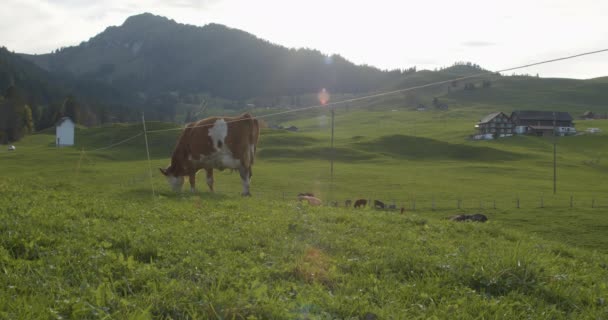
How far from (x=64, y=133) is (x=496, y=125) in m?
99.8

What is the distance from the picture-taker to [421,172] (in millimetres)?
72375

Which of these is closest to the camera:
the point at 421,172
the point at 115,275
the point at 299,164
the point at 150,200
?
the point at 115,275

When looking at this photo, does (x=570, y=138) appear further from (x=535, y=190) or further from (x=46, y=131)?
(x=46, y=131)

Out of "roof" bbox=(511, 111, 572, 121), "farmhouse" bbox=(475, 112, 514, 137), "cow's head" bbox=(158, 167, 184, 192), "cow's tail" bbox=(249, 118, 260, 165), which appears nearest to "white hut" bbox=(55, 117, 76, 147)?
"cow's head" bbox=(158, 167, 184, 192)

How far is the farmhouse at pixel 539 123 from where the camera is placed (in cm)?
12427

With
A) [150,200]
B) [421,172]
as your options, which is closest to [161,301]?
[150,200]

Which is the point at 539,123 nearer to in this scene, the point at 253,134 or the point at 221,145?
the point at 253,134

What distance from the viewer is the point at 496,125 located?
124 m

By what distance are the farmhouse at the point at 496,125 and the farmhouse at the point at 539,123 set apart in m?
1.92

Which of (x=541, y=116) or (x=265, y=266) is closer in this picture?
(x=265, y=266)

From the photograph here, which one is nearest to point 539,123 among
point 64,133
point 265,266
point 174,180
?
point 64,133

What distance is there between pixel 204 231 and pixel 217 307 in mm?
4033

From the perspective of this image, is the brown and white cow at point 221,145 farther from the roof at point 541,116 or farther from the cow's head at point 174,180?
the roof at point 541,116

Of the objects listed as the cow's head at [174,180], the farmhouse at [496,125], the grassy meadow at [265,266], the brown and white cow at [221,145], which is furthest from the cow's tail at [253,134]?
the farmhouse at [496,125]
